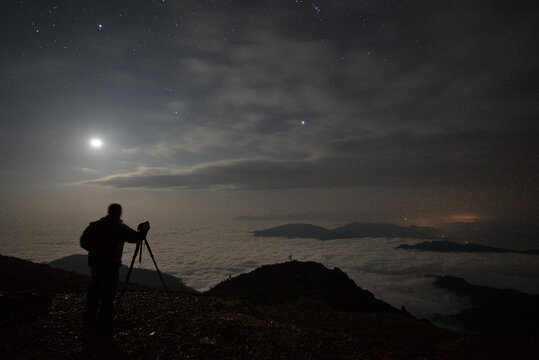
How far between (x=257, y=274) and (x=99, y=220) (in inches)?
1291

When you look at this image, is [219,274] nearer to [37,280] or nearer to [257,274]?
[257,274]

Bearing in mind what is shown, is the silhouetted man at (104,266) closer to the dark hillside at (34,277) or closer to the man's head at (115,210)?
the man's head at (115,210)

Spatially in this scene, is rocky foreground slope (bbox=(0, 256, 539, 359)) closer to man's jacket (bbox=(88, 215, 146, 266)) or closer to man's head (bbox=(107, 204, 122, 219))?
man's jacket (bbox=(88, 215, 146, 266))

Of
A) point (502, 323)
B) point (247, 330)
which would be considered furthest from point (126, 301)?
point (502, 323)

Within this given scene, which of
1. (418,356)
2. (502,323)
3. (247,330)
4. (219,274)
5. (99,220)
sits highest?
(99,220)

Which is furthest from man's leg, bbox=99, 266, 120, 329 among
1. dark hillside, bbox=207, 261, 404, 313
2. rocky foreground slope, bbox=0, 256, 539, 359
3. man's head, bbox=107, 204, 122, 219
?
dark hillside, bbox=207, 261, 404, 313

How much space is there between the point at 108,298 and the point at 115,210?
2379 mm

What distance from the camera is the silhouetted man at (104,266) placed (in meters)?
6.80

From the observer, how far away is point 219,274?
162m

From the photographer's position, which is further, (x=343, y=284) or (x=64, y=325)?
(x=343, y=284)

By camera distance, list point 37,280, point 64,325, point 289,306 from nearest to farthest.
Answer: point 64,325 < point 289,306 < point 37,280

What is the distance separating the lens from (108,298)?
6824 mm

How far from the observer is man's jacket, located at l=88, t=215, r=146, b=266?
6941 millimetres

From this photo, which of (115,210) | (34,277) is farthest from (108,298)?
(34,277)
